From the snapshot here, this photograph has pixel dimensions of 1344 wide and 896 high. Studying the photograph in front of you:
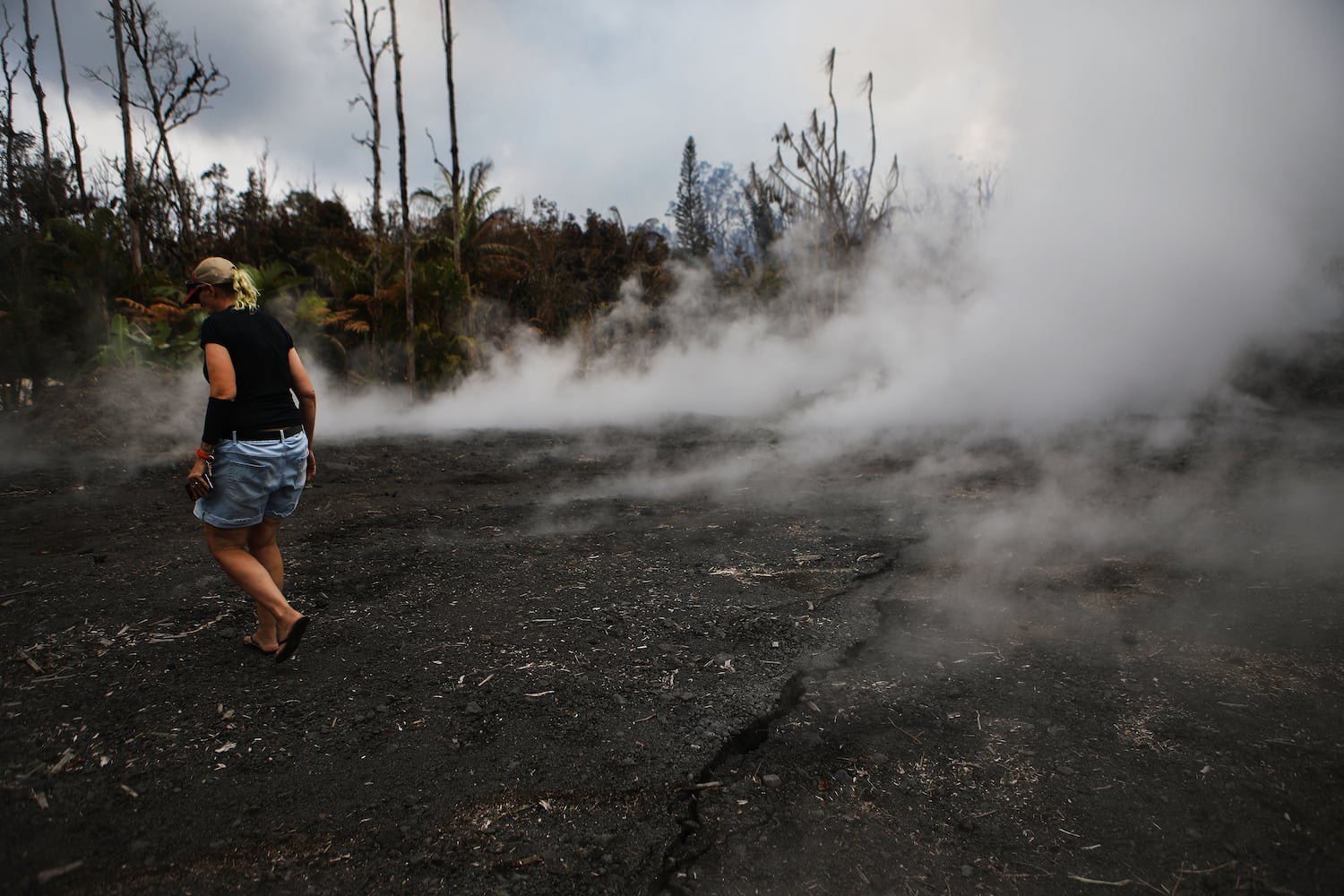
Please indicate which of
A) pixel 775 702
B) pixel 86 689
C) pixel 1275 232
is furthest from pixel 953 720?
pixel 1275 232

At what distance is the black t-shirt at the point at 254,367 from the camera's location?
3004mm

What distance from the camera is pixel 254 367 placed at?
3.04 metres

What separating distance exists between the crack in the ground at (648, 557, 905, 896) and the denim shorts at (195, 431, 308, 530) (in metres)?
2.02

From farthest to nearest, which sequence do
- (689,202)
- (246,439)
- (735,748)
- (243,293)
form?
1. (689,202)
2. (243,293)
3. (246,439)
4. (735,748)

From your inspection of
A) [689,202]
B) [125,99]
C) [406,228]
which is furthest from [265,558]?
[689,202]

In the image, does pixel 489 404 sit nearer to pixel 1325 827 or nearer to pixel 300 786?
pixel 300 786

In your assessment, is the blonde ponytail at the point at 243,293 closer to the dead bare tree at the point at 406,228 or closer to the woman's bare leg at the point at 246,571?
the woman's bare leg at the point at 246,571

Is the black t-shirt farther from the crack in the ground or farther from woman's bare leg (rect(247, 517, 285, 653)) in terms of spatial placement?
the crack in the ground

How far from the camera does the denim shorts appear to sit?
3.00m

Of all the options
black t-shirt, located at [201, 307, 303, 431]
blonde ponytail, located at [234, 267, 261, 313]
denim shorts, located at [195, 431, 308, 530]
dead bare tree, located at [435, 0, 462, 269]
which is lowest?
denim shorts, located at [195, 431, 308, 530]

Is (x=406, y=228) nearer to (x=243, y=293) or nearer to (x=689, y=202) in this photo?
(x=243, y=293)

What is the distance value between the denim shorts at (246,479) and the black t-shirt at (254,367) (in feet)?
0.29

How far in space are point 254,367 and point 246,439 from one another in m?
0.30

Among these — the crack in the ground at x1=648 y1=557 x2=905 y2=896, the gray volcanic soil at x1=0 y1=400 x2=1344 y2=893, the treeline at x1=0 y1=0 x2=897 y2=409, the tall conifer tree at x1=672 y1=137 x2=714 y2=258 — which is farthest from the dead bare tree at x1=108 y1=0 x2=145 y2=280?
the tall conifer tree at x1=672 y1=137 x2=714 y2=258
